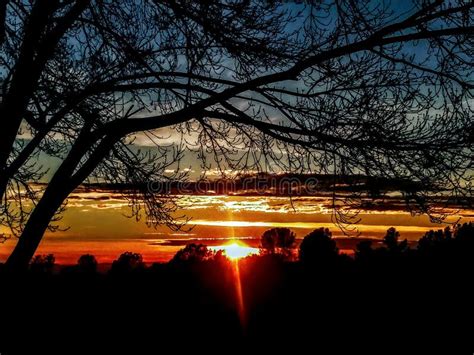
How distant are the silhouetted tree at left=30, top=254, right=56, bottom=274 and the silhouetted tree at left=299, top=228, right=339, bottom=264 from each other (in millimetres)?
3674

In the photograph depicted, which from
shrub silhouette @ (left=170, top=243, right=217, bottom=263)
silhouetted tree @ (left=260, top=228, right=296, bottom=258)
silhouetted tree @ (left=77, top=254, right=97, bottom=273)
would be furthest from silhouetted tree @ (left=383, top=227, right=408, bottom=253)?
silhouetted tree @ (left=77, top=254, right=97, bottom=273)

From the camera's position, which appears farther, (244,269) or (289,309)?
A: (244,269)

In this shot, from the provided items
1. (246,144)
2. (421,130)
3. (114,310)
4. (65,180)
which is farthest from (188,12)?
(114,310)

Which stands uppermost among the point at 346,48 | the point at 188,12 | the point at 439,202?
the point at 188,12

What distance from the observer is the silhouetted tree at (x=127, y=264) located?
774cm

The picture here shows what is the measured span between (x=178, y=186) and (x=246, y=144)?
128 cm

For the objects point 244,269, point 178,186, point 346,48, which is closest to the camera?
point 346,48

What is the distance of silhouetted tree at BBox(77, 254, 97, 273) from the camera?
7926 mm

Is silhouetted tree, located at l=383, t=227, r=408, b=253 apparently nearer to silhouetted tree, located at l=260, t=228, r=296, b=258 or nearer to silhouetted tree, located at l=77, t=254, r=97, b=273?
silhouetted tree, located at l=260, t=228, r=296, b=258

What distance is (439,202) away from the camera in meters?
6.92

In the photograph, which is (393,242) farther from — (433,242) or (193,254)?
(193,254)

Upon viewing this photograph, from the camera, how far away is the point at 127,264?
8.52 metres

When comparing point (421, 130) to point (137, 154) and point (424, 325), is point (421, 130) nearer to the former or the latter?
point (424, 325)

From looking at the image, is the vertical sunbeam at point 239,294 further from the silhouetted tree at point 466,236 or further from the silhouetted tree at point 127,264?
the silhouetted tree at point 466,236
